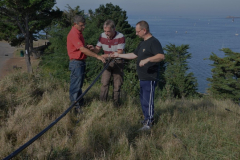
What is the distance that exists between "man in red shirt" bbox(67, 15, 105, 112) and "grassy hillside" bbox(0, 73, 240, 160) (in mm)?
381

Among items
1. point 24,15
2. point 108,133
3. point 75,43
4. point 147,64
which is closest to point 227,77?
point 24,15

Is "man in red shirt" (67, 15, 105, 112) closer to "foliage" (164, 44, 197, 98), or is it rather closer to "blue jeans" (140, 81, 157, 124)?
"blue jeans" (140, 81, 157, 124)

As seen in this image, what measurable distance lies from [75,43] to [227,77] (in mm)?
30256

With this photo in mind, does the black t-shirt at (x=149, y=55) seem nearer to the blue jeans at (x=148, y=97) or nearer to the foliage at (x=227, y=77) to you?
the blue jeans at (x=148, y=97)

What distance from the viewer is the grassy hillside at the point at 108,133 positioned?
2.99 meters

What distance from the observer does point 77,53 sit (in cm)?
427

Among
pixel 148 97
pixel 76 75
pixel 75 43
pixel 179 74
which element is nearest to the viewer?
pixel 148 97

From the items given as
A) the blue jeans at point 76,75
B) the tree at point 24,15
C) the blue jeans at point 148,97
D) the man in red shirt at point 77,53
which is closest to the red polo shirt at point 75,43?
the man in red shirt at point 77,53

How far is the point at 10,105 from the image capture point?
441 cm

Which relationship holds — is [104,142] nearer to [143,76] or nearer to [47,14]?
[143,76]

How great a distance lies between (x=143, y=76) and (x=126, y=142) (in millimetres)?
1109

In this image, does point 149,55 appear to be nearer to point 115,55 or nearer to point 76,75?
point 115,55


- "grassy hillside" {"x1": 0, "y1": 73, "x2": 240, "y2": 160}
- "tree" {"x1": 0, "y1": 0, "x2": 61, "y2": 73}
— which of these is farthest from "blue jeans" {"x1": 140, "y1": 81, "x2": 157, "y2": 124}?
"tree" {"x1": 0, "y1": 0, "x2": 61, "y2": 73}

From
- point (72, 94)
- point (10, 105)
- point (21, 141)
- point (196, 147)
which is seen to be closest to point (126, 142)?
point (196, 147)
